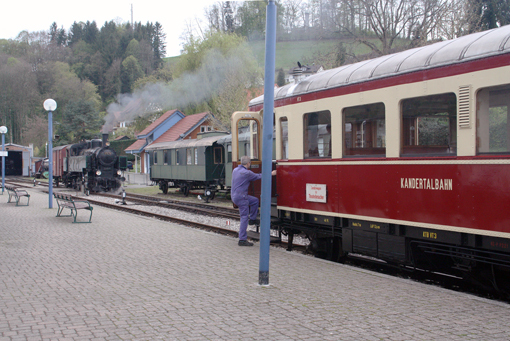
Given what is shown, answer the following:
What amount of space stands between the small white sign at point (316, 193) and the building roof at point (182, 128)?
33.8m

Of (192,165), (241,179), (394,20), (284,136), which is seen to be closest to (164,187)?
(192,165)

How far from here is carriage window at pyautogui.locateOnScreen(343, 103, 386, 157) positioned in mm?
6578

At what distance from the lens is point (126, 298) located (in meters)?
5.73

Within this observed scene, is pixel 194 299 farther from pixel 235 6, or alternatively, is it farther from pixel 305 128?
pixel 235 6

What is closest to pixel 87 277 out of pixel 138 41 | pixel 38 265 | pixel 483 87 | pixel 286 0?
pixel 38 265

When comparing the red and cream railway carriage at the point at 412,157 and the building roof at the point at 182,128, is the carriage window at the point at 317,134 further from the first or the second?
the building roof at the point at 182,128

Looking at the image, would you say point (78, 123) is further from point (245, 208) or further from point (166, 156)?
point (245, 208)

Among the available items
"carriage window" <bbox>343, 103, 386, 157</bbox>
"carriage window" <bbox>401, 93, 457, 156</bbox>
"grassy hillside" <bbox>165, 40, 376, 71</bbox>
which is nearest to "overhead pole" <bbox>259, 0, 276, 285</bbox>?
"carriage window" <bbox>343, 103, 386, 157</bbox>

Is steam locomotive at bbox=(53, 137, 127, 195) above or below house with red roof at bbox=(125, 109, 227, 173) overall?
below

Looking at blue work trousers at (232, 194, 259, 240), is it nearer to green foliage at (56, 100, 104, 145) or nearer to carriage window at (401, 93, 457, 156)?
carriage window at (401, 93, 457, 156)

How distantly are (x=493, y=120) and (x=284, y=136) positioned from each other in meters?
3.89

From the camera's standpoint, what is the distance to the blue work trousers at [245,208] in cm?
925

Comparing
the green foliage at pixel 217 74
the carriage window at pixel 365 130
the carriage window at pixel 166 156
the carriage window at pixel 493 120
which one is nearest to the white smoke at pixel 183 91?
the green foliage at pixel 217 74

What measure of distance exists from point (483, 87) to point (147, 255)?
6.05 metres
